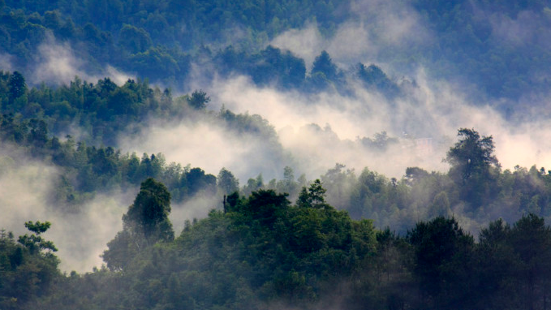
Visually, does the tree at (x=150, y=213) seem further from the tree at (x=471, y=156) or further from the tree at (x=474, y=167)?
the tree at (x=474, y=167)

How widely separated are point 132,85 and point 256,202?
11623 centimetres

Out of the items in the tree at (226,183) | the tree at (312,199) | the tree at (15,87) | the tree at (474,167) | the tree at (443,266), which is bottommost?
the tree at (443,266)

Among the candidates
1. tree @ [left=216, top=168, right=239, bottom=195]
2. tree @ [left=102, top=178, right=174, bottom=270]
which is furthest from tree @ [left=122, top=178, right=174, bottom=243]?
tree @ [left=216, top=168, right=239, bottom=195]

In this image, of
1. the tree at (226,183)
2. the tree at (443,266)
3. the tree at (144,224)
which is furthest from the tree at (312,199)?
the tree at (226,183)

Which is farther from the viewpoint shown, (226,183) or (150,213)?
(226,183)

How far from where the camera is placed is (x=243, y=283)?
7394 centimetres

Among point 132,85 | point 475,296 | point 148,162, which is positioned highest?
point 132,85

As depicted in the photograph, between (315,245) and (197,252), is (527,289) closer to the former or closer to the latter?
(315,245)

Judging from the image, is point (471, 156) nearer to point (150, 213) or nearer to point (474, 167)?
point (474, 167)

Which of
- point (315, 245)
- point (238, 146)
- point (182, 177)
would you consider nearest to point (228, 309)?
point (315, 245)

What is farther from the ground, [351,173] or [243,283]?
[351,173]

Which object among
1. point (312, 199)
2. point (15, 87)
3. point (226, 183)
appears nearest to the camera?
point (312, 199)

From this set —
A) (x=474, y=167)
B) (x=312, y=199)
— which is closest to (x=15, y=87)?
(x=474, y=167)

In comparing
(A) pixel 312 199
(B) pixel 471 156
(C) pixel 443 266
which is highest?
(B) pixel 471 156
